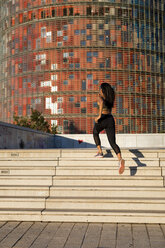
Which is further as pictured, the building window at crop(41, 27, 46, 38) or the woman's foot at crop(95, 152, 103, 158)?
the building window at crop(41, 27, 46, 38)

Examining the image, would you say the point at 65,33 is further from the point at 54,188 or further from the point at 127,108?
the point at 54,188

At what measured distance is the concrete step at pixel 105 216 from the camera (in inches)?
242

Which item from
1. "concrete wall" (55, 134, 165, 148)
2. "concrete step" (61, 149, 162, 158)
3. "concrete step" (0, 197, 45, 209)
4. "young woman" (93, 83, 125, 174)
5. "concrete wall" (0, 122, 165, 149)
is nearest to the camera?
"concrete step" (0, 197, 45, 209)

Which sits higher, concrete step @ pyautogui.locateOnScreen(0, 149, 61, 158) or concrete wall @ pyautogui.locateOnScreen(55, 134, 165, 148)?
concrete wall @ pyautogui.locateOnScreen(55, 134, 165, 148)

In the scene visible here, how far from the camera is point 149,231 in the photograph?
18.5 feet

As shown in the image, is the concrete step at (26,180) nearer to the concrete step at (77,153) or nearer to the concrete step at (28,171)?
the concrete step at (28,171)

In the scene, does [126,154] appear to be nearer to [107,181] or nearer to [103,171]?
[103,171]

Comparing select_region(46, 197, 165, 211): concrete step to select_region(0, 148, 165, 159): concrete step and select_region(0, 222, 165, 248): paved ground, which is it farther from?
select_region(0, 148, 165, 159): concrete step

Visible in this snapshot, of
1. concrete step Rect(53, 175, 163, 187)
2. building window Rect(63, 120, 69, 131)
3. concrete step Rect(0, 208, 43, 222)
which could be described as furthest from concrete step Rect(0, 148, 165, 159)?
building window Rect(63, 120, 69, 131)

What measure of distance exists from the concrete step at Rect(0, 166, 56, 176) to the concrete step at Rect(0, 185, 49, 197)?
81 centimetres

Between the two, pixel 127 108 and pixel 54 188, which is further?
pixel 127 108

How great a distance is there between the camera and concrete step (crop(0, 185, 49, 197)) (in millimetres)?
7180

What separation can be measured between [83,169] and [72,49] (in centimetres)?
5592

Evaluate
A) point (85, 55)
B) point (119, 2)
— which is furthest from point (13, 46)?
point (119, 2)
